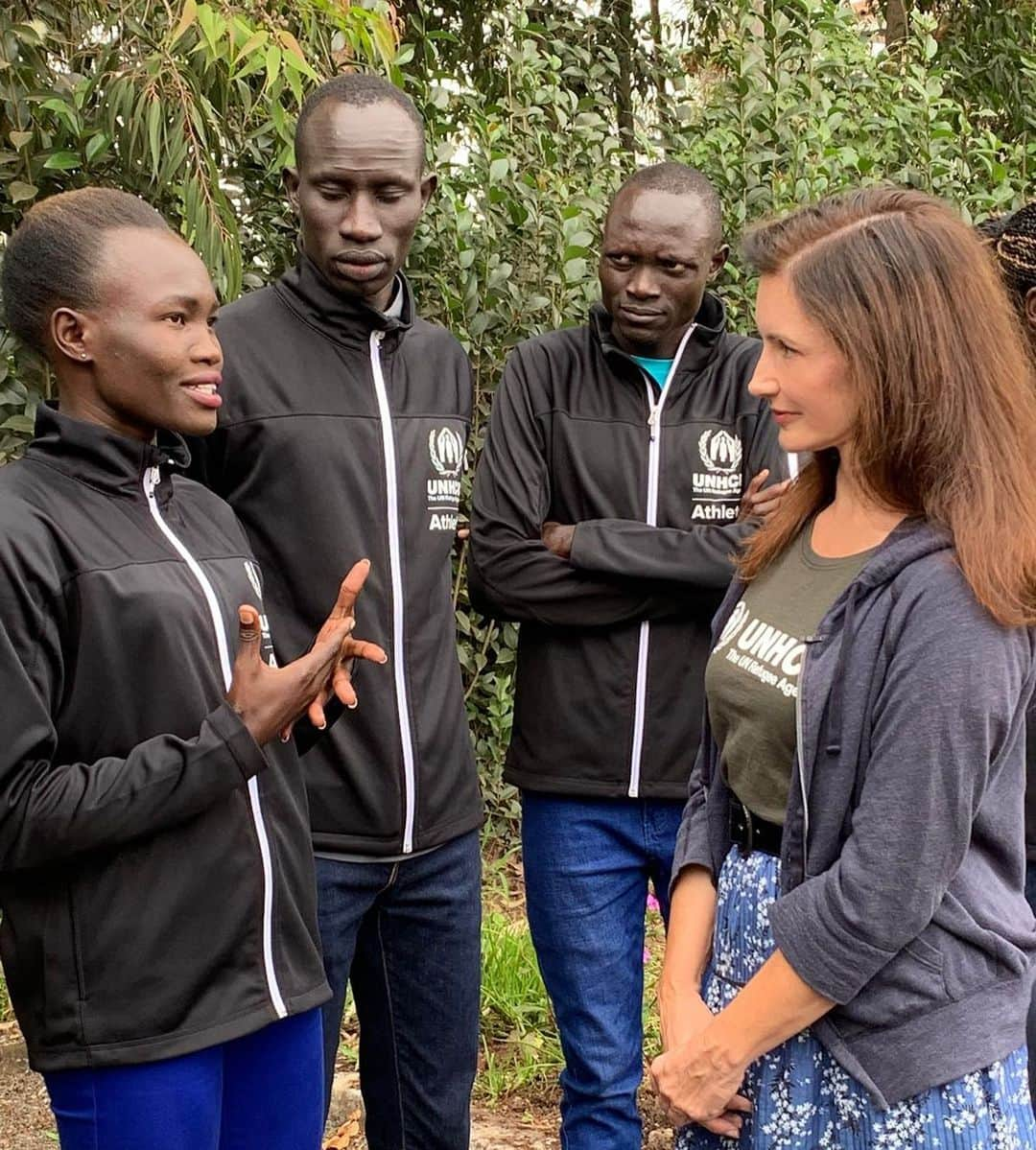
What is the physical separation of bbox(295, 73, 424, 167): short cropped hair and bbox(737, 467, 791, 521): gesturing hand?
98 cm

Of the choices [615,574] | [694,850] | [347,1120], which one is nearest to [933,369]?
[694,850]

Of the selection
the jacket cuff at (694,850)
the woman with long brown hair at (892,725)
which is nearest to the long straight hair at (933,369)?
the woman with long brown hair at (892,725)

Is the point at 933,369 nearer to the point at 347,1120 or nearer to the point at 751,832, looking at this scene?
the point at 751,832

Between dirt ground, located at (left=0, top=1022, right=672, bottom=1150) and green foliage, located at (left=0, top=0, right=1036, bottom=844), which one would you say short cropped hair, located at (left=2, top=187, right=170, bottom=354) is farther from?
dirt ground, located at (left=0, top=1022, right=672, bottom=1150)

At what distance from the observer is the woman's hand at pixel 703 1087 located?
2092mm

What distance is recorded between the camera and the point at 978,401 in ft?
6.60

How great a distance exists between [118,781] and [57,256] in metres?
0.84

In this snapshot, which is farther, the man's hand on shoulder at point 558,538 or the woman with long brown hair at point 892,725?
the man's hand on shoulder at point 558,538

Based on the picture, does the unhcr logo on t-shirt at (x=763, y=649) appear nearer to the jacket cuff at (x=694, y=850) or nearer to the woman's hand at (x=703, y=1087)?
the jacket cuff at (x=694, y=850)

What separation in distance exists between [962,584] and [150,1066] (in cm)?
134

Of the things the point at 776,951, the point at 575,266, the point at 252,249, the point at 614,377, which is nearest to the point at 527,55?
the point at 575,266

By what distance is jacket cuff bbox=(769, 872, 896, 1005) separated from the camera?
76.8 inches

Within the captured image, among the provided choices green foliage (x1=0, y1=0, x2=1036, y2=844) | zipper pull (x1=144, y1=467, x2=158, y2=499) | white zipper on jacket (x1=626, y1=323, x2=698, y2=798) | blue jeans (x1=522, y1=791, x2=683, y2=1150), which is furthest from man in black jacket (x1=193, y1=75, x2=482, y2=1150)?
green foliage (x1=0, y1=0, x2=1036, y2=844)

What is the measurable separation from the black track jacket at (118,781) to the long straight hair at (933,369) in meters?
1.01
